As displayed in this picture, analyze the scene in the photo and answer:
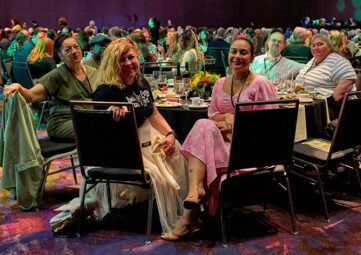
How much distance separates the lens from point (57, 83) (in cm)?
345

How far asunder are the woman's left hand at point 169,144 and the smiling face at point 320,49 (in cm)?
192

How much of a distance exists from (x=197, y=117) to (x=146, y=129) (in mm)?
478

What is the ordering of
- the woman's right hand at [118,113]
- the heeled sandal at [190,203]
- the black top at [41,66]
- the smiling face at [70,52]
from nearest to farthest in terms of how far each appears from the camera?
1. the woman's right hand at [118,113]
2. the heeled sandal at [190,203]
3. the smiling face at [70,52]
4. the black top at [41,66]

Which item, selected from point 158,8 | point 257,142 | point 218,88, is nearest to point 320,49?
point 218,88

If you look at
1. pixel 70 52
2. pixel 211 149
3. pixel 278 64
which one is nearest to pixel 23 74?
pixel 70 52

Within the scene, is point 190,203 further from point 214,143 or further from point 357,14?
point 357,14

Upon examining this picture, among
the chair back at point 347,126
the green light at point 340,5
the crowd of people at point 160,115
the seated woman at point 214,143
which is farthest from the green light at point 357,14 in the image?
the seated woman at point 214,143

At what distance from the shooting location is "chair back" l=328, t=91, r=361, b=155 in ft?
9.30

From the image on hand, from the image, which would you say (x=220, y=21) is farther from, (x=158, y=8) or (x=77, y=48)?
(x=77, y=48)

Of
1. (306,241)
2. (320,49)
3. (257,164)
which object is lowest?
(306,241)

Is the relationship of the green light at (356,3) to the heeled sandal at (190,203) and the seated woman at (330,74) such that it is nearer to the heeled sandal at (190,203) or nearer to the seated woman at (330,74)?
the seated woman at (330,74)

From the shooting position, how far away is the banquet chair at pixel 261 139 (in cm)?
249

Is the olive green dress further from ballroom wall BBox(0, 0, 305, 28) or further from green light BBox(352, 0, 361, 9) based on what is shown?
green light BBox(352, 0, 361, 9)

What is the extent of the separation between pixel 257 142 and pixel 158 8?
1977cm
